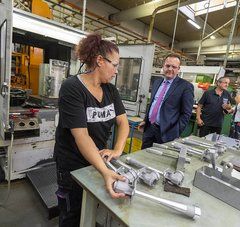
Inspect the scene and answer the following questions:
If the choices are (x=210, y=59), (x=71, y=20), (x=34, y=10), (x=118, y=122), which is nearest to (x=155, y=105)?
(x=118, y=122)

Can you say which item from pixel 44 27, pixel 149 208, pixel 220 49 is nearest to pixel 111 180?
pixel 149 208

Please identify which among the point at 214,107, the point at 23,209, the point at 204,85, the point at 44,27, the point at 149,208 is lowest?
the point at 23,209

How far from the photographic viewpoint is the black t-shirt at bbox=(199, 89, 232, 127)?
8.60 feet

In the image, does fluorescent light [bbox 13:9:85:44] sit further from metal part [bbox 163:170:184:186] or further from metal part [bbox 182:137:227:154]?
metal part [bbox 163:170:184:186]

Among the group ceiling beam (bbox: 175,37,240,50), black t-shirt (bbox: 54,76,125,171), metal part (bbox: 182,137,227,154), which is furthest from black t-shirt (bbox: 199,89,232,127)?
ceiling beam (bbox: 175,37,240,50)

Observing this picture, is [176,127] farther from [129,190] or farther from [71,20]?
[71,20]

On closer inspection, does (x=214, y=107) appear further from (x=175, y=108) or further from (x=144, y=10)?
(x=144, y=10)

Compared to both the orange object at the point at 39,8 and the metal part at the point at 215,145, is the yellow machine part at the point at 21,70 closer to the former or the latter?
the orange object at the point at 39,8

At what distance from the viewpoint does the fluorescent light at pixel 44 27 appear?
1603 millimetres

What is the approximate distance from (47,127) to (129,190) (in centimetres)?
154

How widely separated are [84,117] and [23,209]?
4.14 ft

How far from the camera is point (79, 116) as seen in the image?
0.85 m

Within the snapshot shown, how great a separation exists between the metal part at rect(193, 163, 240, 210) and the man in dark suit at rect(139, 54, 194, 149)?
2.68 feet

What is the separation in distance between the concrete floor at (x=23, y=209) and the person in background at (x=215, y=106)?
2.11 metres
